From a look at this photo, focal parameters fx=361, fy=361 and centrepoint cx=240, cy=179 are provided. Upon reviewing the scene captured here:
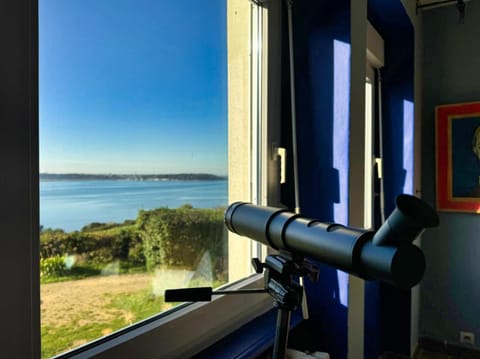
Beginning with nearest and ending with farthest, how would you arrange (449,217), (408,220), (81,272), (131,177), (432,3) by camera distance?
(408,220)
(81,272)
(131,177)
(432,3)
(449,217)

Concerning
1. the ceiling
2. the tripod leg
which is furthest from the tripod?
the ceiling

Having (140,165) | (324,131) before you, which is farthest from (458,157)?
(140,165)

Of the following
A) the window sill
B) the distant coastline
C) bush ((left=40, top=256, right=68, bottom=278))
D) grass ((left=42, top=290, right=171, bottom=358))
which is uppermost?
the distant coastline

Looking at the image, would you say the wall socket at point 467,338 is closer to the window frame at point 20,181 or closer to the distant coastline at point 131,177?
the distant coastline at point 131,177

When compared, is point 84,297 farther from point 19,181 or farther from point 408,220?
point 408,220

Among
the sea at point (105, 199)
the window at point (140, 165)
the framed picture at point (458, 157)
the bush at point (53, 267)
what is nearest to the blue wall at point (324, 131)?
the window at point (140, 165)

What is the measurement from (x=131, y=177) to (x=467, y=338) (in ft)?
8.16

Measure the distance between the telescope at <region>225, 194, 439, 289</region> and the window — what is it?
0.29 metres

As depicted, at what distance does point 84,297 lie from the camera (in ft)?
2.29

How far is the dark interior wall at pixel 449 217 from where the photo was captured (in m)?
2.29

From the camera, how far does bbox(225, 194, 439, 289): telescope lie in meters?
0.46

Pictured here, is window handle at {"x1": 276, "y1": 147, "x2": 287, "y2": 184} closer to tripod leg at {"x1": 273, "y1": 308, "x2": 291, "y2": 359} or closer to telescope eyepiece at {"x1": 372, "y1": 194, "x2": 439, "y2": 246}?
tripod leg at {"x1": 273, "y1": 308, "x2": 291, "y2": 359}

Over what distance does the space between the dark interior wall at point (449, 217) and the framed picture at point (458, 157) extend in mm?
58

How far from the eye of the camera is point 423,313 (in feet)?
8.07
